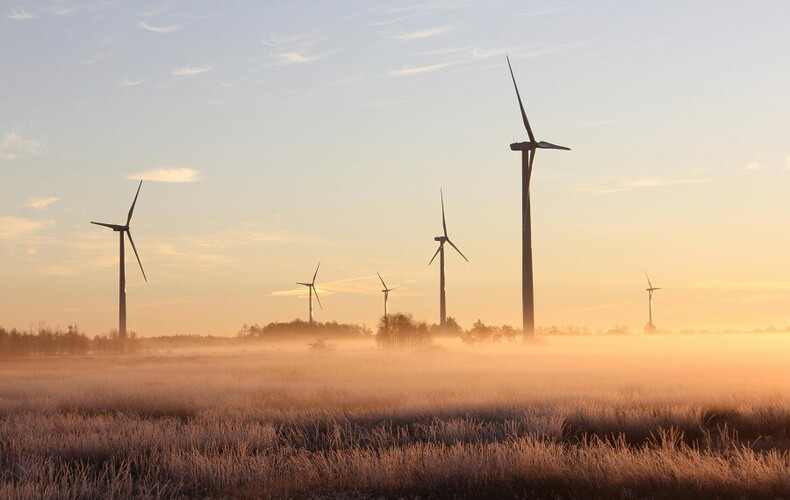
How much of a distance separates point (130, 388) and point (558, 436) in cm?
2042

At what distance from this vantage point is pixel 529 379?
1526 inches

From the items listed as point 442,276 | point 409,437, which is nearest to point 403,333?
point 442,276

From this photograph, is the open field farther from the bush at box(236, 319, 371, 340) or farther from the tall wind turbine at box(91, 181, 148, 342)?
the bush at box(236, 319, 371, 340)

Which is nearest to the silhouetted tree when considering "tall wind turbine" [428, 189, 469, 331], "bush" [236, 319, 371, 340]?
"tall wind turbine" [428, 189, 469, 331]

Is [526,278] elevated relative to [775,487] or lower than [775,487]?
elevated

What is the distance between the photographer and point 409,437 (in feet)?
65.3

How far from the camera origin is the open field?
1398 cm

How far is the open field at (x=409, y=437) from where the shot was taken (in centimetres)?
1398

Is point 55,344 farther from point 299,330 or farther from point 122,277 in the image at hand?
point 299,330

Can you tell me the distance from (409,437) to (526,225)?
43826mm

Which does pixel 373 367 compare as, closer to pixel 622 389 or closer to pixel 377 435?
pixel 622 389

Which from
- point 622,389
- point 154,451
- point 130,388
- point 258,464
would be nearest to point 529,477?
point 258,464

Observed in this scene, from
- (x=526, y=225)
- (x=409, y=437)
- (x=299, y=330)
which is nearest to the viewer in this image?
(x=409, y=437)

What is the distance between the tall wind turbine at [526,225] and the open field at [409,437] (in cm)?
1945
